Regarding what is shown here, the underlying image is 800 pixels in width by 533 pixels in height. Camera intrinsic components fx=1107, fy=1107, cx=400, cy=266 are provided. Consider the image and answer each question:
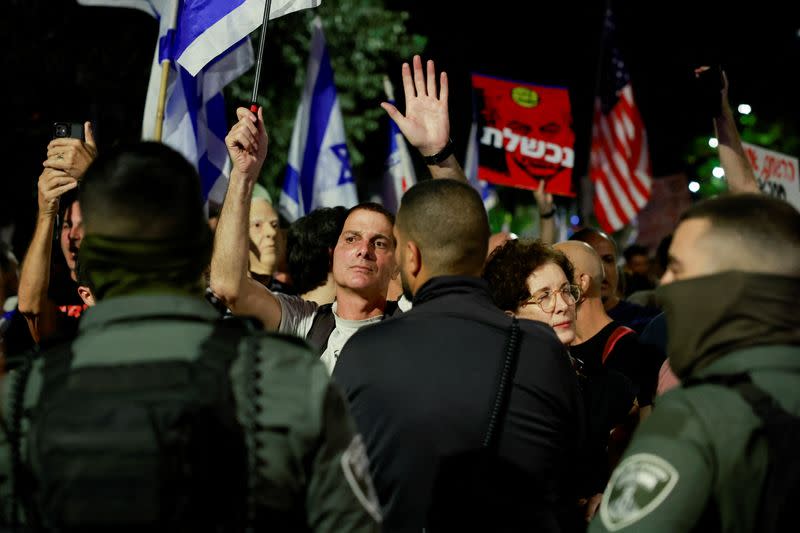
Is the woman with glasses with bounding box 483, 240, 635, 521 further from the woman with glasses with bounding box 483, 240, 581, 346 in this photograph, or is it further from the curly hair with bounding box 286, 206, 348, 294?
the curly hair with bounding box 286, 206, 348, 294

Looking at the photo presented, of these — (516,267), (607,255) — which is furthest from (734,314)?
(607,255)

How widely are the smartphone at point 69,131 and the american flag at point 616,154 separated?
1090cm

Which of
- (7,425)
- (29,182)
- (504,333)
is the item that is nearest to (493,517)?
(504,333)

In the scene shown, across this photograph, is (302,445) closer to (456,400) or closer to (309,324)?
(456,400)

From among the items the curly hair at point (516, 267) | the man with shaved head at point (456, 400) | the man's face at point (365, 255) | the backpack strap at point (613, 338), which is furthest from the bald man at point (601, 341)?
the man with shaved head at point (456, 400)

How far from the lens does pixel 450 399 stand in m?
3.76

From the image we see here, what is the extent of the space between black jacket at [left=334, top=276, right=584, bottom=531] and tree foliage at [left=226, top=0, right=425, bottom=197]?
51.7 feet

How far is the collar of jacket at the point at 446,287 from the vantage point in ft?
13.1

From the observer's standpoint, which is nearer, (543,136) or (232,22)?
(232,22)

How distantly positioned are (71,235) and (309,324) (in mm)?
1593

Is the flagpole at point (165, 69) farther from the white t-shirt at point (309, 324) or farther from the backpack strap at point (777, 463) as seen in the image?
the backpack strap at point (777, 463)

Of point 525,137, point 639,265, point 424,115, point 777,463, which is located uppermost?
point 525,137

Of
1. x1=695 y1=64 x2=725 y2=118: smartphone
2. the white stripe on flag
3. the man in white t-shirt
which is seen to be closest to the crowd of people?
the man in white t-shirt

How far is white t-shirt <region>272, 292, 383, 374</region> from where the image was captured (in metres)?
5.17
